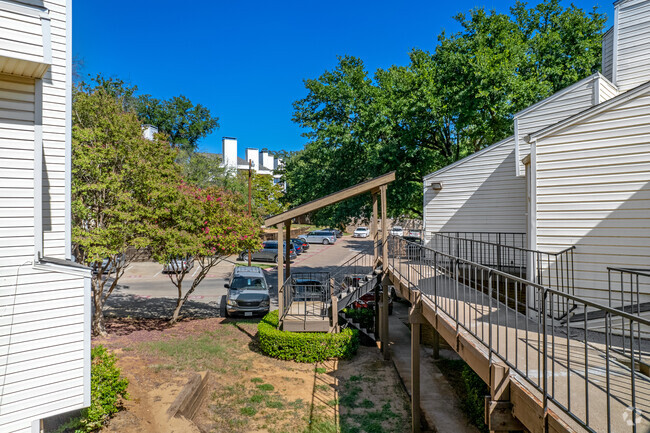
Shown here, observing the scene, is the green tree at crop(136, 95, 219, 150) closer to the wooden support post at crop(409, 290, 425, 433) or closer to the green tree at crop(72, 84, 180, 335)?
the green tree at crop(72, 84, 180, 335)

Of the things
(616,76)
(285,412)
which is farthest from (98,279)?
(616,76)

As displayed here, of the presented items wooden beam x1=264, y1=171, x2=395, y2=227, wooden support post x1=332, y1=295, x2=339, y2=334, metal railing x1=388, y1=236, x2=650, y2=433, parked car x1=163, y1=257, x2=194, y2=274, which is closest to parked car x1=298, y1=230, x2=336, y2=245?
parked car x1=163, y1=257, x2=194, y2=274

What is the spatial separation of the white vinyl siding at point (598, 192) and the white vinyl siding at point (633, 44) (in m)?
4.81

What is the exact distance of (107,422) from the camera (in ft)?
20.1

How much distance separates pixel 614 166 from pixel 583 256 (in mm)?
1607

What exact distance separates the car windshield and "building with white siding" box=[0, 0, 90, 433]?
30.6 feet

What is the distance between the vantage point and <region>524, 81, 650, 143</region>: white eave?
233 inches

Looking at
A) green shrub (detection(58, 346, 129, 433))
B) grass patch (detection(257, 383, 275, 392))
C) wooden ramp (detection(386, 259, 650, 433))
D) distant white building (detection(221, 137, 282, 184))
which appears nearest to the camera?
wooden ramp (detection(386, 259, 650, 433))

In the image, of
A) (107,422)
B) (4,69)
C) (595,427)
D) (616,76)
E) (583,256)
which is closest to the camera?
(595,427)

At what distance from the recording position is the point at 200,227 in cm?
1267

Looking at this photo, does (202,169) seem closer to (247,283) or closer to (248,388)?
(247,283)

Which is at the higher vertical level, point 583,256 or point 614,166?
point 614,166

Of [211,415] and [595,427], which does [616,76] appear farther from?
[211,415]

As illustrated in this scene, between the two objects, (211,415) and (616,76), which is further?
(616,76)
